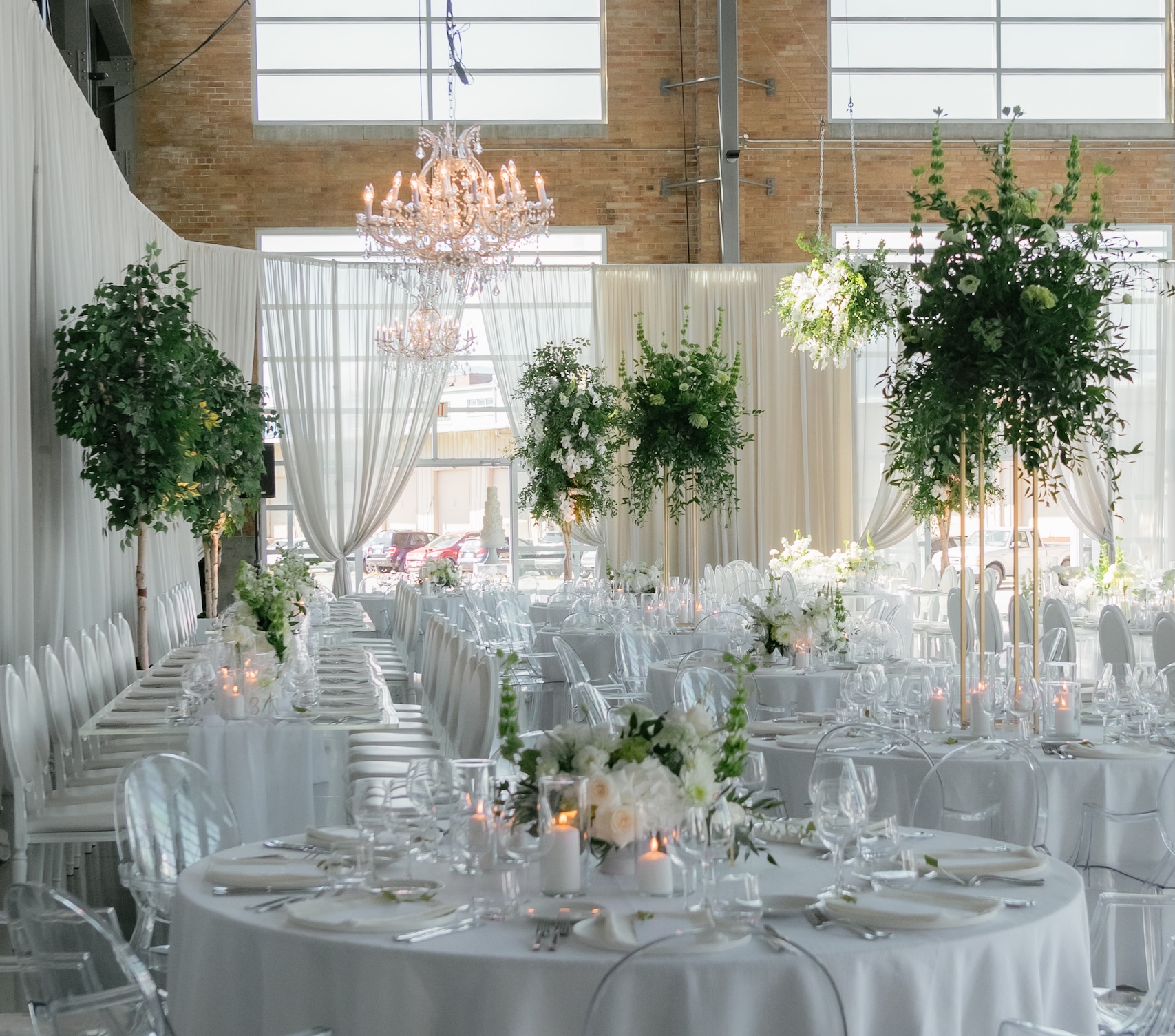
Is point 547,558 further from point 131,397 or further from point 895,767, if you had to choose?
point 895,767

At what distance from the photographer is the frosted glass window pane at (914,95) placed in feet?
49.3

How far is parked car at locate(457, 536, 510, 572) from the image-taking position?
1509cm

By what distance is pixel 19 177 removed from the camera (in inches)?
298

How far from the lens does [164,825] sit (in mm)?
3680

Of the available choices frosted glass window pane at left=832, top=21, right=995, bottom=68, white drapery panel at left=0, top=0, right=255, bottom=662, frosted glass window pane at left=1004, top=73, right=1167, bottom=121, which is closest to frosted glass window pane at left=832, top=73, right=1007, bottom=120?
frosted glass window pane at left=832, top=21, right=995, bottom=68

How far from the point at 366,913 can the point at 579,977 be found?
1.66ft

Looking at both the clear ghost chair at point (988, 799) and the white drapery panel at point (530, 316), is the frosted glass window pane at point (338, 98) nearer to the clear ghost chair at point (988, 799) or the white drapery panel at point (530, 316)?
the white drapery panel at point (530, 316)

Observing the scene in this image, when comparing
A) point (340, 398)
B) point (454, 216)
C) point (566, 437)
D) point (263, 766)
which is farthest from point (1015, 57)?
point (263, 766)

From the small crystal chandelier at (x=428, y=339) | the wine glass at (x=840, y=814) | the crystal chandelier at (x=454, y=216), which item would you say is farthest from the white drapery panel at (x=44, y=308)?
the wine glass at (x=840, y=814)

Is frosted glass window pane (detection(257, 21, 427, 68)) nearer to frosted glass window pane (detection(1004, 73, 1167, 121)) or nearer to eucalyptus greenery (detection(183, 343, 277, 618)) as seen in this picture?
eucalyptus greenery (detection(183, 343, 277, 618))

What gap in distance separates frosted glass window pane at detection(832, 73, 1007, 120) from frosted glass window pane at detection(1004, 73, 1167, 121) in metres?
0.28

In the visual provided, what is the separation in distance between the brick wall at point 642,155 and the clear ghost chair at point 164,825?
37.5 feet

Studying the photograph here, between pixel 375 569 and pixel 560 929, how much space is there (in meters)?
12.7

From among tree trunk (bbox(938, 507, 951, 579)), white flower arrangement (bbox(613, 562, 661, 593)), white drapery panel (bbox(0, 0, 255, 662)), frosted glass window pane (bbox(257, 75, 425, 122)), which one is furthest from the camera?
frosted glass window pane (bbox(257, 75, 425, 122))
